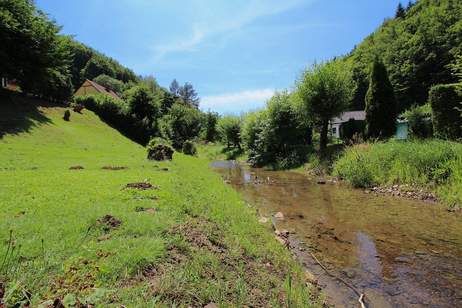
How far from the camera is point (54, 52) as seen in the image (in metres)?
29.8

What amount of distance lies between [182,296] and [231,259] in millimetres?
1590

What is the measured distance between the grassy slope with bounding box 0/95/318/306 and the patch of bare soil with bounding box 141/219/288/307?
0.02 m

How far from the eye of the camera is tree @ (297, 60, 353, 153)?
24.6m

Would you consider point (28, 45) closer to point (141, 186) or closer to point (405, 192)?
point (141, 186)

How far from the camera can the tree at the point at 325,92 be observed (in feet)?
80.6

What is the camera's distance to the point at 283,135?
30188mm

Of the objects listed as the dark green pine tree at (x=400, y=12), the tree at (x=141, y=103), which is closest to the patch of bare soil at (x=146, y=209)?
the tree at (x=141, y=103)

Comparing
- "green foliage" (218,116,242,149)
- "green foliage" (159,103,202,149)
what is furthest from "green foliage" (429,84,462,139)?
"green foliage" (159,103,202,149)

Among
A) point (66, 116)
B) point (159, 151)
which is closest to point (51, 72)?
point (66, 116)

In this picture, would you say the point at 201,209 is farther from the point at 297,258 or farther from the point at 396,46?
the point at 396,46

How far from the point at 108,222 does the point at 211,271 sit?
8.43 ft

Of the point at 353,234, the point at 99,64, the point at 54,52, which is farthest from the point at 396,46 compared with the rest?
the point at 99,64

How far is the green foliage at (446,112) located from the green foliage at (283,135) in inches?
417

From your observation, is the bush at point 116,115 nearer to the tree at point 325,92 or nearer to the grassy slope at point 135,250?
the tree at point 325,92
